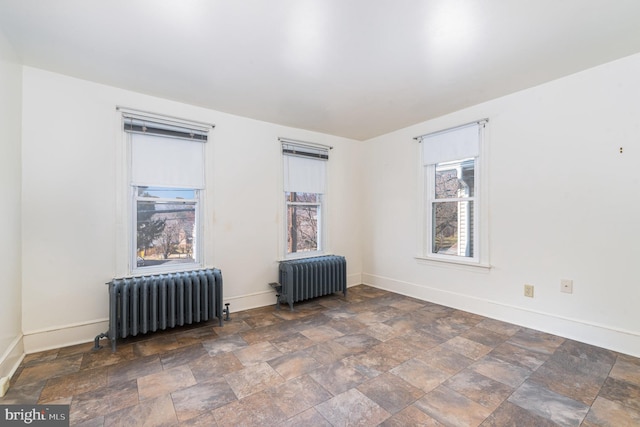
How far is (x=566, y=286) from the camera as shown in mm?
2771

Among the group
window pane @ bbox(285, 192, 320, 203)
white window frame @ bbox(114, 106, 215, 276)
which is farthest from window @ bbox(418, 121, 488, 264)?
white window frame @ bbox(114, 106, 215, 276)

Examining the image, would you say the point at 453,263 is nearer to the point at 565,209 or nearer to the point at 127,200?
the point at 565,209

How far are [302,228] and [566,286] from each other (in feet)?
10.4

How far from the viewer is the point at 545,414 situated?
171cm

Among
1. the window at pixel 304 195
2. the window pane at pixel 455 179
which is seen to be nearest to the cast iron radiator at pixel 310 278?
the window at pixel 304 195

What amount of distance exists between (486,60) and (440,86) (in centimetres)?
52

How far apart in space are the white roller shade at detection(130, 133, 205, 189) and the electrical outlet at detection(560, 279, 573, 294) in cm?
399

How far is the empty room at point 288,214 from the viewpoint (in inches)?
73.6

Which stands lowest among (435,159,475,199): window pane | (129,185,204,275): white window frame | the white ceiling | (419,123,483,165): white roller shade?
(129,185,204,275): white window frame

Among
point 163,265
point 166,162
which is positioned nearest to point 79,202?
point 166,162

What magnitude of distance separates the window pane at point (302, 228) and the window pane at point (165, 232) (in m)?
1.35

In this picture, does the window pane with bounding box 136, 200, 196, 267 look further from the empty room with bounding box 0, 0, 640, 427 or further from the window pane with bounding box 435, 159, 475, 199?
the window pane with bounding box 435, 159, 475, 199

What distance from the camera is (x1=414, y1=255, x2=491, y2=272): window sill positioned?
3.38m

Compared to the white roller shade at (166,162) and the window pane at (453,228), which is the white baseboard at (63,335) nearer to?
the white roller shade at (166,162)
